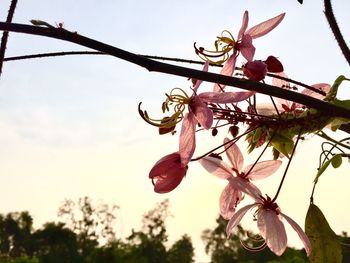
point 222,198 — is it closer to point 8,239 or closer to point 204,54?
point 204,54

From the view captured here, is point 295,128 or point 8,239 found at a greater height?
point 8,239

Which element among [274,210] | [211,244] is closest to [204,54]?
[274,210]

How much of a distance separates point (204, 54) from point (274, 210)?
0.53 feet

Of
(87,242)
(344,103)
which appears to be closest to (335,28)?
(344,103)

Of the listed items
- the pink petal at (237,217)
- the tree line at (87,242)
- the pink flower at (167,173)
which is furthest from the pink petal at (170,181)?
the tree line at (87,242)

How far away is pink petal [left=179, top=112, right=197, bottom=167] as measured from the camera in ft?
1.44

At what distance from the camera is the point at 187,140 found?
44cm

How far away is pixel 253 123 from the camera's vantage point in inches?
19.3

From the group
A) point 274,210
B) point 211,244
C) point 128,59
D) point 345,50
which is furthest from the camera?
point 211,244

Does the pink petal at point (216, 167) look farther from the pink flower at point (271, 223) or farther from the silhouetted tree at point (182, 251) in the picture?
the silhouetted tree at point (182, 251)

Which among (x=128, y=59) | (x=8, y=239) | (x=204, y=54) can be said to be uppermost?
(x=8, y=239)

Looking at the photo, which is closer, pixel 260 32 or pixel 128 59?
pixel 128 59

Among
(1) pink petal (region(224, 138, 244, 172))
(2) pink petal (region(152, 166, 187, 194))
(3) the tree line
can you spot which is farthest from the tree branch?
(3) the tree line

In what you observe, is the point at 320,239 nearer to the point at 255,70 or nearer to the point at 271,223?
the point at 271,223
